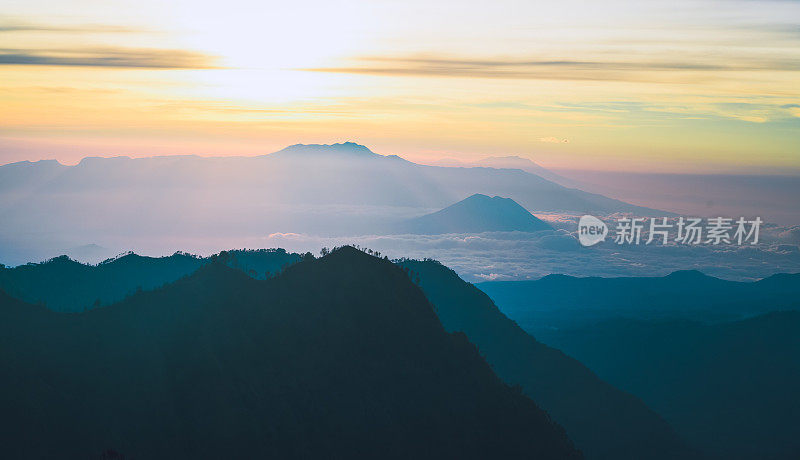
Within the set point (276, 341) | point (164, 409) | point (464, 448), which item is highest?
point (276, 341)

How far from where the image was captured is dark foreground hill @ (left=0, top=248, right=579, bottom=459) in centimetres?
11769

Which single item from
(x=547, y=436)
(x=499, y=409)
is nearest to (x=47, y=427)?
(x=499, y=409)

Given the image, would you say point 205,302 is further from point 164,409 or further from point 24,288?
point 24,288

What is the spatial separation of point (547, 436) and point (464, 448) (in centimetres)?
2129

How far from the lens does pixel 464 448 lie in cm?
14300

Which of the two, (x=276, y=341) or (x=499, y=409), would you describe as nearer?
(x=276, y=341)

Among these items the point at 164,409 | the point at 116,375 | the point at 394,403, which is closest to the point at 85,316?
the point at 116,375

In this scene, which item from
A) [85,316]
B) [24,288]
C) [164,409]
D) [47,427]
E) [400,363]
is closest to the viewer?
[47,427]

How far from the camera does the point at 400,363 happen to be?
147750 millimetres

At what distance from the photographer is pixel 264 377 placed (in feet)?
432

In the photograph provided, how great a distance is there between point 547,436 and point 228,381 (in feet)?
215

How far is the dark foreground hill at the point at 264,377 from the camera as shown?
118m

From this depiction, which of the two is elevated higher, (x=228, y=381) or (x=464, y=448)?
(x=228, y=381)

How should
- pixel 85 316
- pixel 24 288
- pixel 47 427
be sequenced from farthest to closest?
1. pixel 24 288
2. pixel 85 316
3. pixel 47 427
